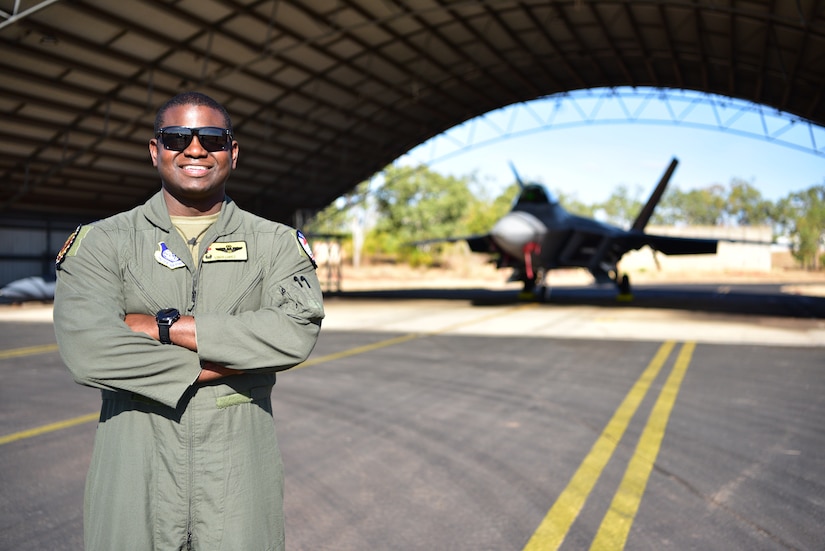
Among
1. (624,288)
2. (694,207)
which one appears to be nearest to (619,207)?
(694,207)

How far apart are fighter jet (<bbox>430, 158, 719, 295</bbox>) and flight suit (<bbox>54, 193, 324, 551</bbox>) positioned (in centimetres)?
1601

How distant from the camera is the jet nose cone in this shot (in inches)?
701

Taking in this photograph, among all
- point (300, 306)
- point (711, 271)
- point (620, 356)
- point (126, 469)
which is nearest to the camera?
point (126, 469)

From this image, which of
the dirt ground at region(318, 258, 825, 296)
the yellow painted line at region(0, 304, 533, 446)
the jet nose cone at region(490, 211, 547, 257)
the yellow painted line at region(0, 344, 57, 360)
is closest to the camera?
the yellow painted line at region(0, 304, 533, 446)

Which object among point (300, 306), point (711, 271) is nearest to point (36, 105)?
point (300, 306)

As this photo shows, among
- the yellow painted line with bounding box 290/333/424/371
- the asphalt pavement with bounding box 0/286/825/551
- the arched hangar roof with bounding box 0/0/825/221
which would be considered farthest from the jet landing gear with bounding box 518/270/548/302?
the asphalt pavement with bounding box 0/286/825/551

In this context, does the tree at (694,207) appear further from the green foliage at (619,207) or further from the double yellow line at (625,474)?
the double yellow line at (625,474)

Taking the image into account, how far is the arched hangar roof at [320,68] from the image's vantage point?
55.4ft

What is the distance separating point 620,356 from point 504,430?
17.0 ft

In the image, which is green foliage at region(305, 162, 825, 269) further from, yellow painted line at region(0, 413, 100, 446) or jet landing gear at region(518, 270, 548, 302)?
yellow painted line at region(0, 413, 100, 446)

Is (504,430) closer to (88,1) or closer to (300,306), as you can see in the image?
(300,306)

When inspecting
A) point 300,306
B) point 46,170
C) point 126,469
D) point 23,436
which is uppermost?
point 46,170

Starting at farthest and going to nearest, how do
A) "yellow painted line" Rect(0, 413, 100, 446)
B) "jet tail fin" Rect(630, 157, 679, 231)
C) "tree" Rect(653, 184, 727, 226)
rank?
"tree" Rect(653, 184, 727, 226) → "jet tail fin" Rect(630, 157, 679, 231) → "yellow painted line" Rect(0, 413, 100, 446)

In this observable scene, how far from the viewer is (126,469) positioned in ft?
6.46
